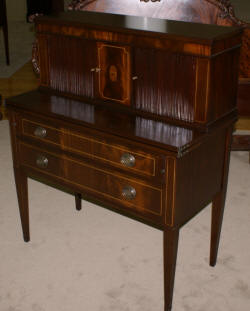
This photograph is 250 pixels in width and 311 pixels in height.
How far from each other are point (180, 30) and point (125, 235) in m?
1.55

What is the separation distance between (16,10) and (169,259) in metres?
9.23

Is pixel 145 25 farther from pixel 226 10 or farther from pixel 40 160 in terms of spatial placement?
pixel 226 10

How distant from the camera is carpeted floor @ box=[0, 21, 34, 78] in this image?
7.34 m

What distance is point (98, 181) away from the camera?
9.06ft

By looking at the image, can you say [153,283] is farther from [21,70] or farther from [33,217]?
[21,70]

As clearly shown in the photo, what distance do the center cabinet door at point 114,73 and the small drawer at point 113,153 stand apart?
30 cm

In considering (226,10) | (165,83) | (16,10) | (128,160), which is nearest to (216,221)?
(128,160)

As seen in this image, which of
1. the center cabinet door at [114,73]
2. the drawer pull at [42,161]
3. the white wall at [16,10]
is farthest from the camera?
the white wall at [16,10]

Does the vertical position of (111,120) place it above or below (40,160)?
above

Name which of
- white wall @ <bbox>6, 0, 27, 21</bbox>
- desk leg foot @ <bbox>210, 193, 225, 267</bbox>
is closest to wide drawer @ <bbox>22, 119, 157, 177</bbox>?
desk leg foot @ <bbox>210, 193, 225, 267</bbox>

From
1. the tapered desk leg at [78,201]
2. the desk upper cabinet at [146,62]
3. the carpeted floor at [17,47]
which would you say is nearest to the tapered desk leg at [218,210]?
the desk upper cabinet at [146,62]

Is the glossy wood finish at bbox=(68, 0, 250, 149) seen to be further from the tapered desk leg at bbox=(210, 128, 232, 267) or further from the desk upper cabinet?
the tapered desk leg at bbox=(210, 128, 232, 267)

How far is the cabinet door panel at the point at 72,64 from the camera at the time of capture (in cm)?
287

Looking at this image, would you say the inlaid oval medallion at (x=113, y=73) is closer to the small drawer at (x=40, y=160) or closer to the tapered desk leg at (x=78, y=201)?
the small drawer at (x=40, y=160)
